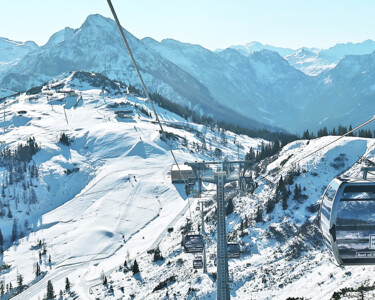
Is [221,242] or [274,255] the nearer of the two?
[221,242]

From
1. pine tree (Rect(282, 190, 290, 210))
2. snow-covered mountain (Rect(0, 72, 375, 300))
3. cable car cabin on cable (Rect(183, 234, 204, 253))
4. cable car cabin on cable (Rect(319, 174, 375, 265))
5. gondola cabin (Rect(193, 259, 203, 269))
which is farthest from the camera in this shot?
pine tree (Rect(282, 190, 290, 210))

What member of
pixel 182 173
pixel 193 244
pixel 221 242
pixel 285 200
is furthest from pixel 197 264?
pixel 182 173

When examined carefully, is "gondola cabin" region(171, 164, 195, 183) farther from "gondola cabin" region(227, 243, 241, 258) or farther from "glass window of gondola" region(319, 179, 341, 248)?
"glass window of gondola" region(319, 179, 341, 248)

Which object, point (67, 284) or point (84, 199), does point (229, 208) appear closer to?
point (67, 284)

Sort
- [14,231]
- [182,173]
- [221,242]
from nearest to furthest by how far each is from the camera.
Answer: [221,242] → [182,173] → [14,231]

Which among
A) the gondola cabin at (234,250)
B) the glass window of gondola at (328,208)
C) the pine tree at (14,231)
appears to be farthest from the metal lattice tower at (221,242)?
the pine tree at (14,231)

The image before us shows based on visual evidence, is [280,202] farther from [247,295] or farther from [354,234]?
[354,234]

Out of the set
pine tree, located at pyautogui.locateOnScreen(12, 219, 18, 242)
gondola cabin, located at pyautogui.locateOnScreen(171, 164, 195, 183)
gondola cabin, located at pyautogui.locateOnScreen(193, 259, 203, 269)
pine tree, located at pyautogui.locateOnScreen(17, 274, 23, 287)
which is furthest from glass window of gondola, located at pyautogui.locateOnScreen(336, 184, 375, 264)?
pine tree, located at pyautogui.locateOnScreen(12, 219, 18, 242)

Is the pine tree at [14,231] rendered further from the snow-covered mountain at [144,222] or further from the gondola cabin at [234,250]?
the gondola cabin at [234,250]
